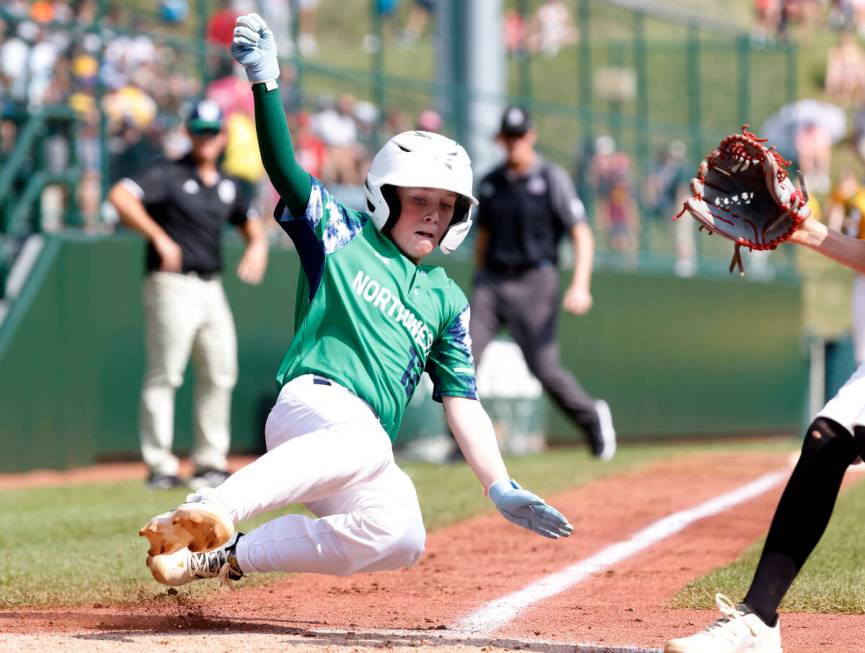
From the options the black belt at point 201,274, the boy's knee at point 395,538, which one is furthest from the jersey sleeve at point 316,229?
the black belt at point 201,274

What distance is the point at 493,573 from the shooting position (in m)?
6.48

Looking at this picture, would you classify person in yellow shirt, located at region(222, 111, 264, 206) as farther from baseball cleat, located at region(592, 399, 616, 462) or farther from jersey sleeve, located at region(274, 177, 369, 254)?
jersey sleeve, located at region(274, 177, 369, 254)

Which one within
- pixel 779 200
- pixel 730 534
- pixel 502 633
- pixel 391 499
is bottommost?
pixel 730 534

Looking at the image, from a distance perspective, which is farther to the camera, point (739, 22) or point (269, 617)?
point (739, 22)

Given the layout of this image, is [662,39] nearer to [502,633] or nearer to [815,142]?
[815,142]

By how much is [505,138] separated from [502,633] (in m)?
6.34

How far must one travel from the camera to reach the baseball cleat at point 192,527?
13.7ft

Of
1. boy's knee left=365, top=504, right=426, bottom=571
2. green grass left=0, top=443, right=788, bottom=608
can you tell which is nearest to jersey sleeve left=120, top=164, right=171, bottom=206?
green grass left=0, top=443, right=788, bottom=608

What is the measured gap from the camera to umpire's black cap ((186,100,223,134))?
9531 millimetres

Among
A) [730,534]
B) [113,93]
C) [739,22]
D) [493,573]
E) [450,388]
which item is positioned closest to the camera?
[450,388]

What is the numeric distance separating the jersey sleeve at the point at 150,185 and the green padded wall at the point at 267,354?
1.78m

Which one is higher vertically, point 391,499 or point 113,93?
point 113,93

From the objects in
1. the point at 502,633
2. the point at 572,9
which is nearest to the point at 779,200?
the point at 502,633

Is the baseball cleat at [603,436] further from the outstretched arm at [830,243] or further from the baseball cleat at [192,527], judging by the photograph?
the baseball cleat at [192,527]
